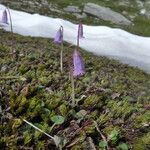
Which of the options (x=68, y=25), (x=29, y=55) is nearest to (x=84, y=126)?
(x=29, y=55)

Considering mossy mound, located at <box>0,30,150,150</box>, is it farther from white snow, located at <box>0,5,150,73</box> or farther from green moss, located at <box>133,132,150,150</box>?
white snow, located at <box>0,5,150,73</box>

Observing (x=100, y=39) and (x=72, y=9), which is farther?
(x=72, y=9)


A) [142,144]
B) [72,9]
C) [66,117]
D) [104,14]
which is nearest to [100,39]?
[66,117]

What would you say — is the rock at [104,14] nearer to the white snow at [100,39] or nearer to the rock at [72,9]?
the rock at [72,9]

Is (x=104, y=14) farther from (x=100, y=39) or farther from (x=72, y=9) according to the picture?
(x=100, y=39)

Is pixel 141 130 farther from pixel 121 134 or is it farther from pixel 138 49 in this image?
pixel 138 49
